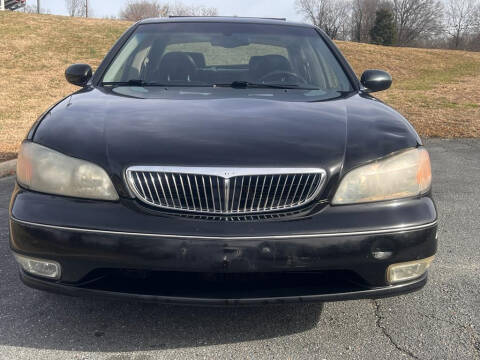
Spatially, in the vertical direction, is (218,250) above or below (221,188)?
below

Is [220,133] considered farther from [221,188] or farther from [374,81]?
[374,81]

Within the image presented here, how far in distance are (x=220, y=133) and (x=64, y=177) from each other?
0.69m

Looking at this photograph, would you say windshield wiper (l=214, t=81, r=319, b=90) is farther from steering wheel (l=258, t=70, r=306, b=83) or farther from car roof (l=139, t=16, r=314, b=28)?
car roof (l=139, t=16, r=314, b=28)

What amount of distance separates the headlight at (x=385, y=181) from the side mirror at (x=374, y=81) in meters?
1.28

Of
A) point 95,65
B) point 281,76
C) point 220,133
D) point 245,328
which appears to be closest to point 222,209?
point 220,133

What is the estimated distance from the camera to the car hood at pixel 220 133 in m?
2.21

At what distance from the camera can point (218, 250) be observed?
6.68ft

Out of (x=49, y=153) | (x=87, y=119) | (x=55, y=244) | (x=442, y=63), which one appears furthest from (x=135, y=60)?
(x=442, y=63)

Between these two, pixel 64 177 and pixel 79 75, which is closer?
pixel 64 177

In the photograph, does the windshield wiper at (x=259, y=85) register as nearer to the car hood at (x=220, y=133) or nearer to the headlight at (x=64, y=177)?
the car hood at (x=220, y=133)

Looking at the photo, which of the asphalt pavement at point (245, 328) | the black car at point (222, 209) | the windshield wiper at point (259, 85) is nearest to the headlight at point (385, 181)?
the black car at point (222, 209)

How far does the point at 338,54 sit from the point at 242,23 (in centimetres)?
77

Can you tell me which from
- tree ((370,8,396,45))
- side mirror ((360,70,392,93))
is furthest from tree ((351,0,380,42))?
side mirror ((360,70,392,93))

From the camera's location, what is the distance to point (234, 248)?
204 centimetres
